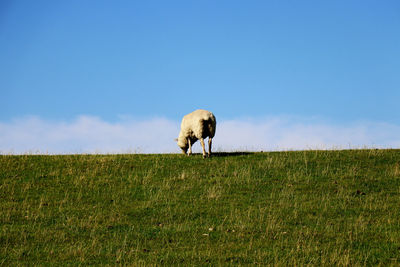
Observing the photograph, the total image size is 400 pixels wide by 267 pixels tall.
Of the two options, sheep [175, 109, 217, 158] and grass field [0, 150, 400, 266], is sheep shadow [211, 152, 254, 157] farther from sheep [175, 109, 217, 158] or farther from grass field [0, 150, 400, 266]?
sheep [175, 109, 217, 158]

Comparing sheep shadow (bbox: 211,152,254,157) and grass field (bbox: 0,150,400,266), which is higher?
sheep shadow (bbox: 211,152,254,157)

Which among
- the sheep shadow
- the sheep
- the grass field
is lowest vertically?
the grass field

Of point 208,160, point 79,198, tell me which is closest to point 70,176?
point 79,198

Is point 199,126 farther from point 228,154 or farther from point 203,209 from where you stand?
point 203,209

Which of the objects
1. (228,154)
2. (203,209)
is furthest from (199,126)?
(203,209)

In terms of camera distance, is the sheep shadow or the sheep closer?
the sheep

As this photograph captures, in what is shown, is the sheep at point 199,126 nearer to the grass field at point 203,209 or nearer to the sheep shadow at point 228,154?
the sheep shadow at point 228,154

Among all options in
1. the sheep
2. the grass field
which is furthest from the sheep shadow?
the sheep

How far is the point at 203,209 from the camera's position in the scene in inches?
661

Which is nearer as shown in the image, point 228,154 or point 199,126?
point 199,126

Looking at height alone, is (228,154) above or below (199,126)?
below

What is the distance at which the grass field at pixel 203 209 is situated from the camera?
1198 centimetres

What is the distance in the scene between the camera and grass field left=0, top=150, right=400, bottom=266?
12.0 metres

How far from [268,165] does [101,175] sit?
9041 mm
